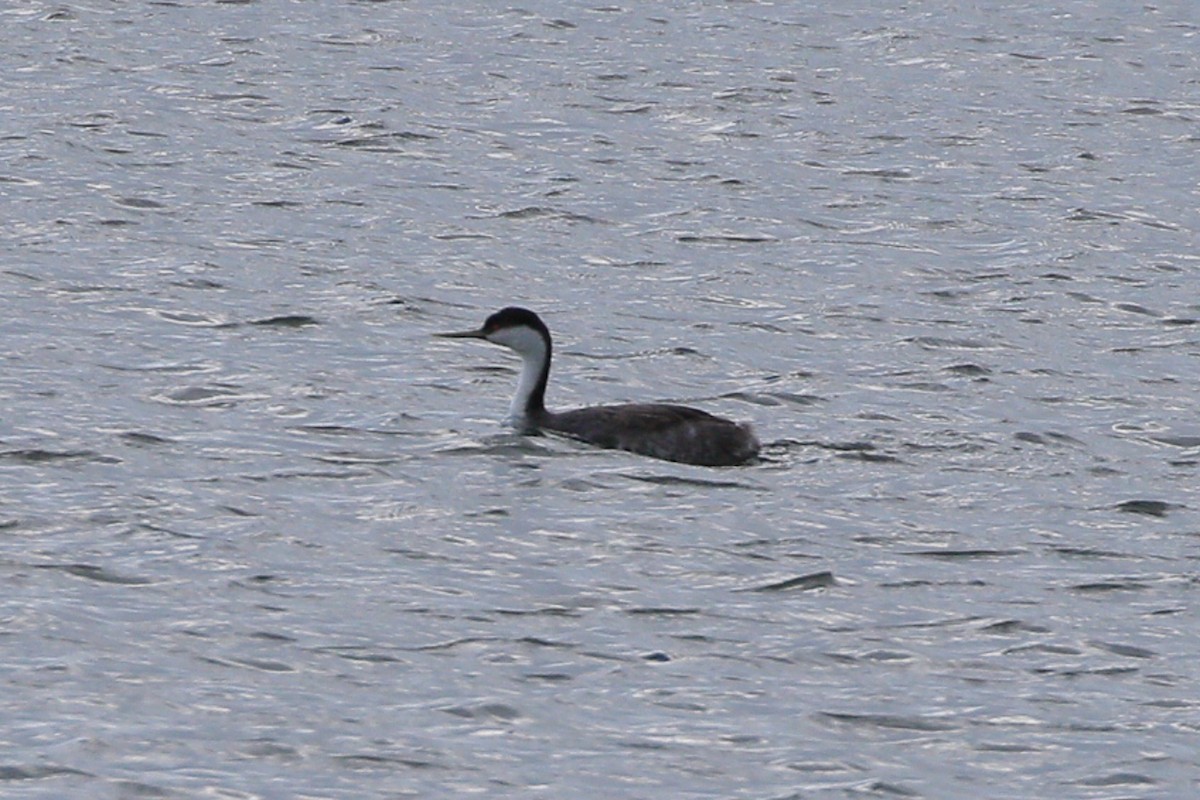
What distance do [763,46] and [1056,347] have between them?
42.7ft

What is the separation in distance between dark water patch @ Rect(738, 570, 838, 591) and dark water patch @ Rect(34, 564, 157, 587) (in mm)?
2848

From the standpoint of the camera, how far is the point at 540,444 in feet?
51.3

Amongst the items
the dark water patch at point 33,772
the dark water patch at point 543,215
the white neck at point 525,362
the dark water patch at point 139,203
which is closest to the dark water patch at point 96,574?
the dark water patch at point 33,772

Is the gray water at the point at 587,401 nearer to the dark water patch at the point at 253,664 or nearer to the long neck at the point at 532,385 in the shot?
the dark water patch at the point at 253,664

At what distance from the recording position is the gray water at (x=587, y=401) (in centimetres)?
1088

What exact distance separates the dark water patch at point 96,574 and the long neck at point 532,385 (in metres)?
3.90

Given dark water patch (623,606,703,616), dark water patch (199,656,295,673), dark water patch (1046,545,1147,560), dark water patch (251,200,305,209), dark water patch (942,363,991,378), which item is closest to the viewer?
dark water patch (199,656,295,673)

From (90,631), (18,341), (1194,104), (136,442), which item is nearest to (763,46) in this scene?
(1194,104)

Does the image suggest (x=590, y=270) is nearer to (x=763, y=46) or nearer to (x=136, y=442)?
(x=136, y=442)

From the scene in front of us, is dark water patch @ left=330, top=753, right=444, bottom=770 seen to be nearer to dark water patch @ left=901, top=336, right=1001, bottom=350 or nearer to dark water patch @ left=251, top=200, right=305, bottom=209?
dark water patch @ left=901, top=336, right=1001, bottom=350

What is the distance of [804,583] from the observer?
13.0 m

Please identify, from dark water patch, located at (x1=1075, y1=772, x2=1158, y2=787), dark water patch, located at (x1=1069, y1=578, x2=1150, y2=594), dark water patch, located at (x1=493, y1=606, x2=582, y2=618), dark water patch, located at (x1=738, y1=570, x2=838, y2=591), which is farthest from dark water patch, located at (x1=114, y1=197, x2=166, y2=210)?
dark water patch, located at (x1=1075, y1=772, x2=1158, y2=787)

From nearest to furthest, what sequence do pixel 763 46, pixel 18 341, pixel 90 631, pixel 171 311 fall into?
1. pixel 90 631
2. pixel 18 341
3. pixel 171 311
4. pixel 763 46

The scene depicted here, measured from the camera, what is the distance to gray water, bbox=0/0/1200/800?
35.7ft
